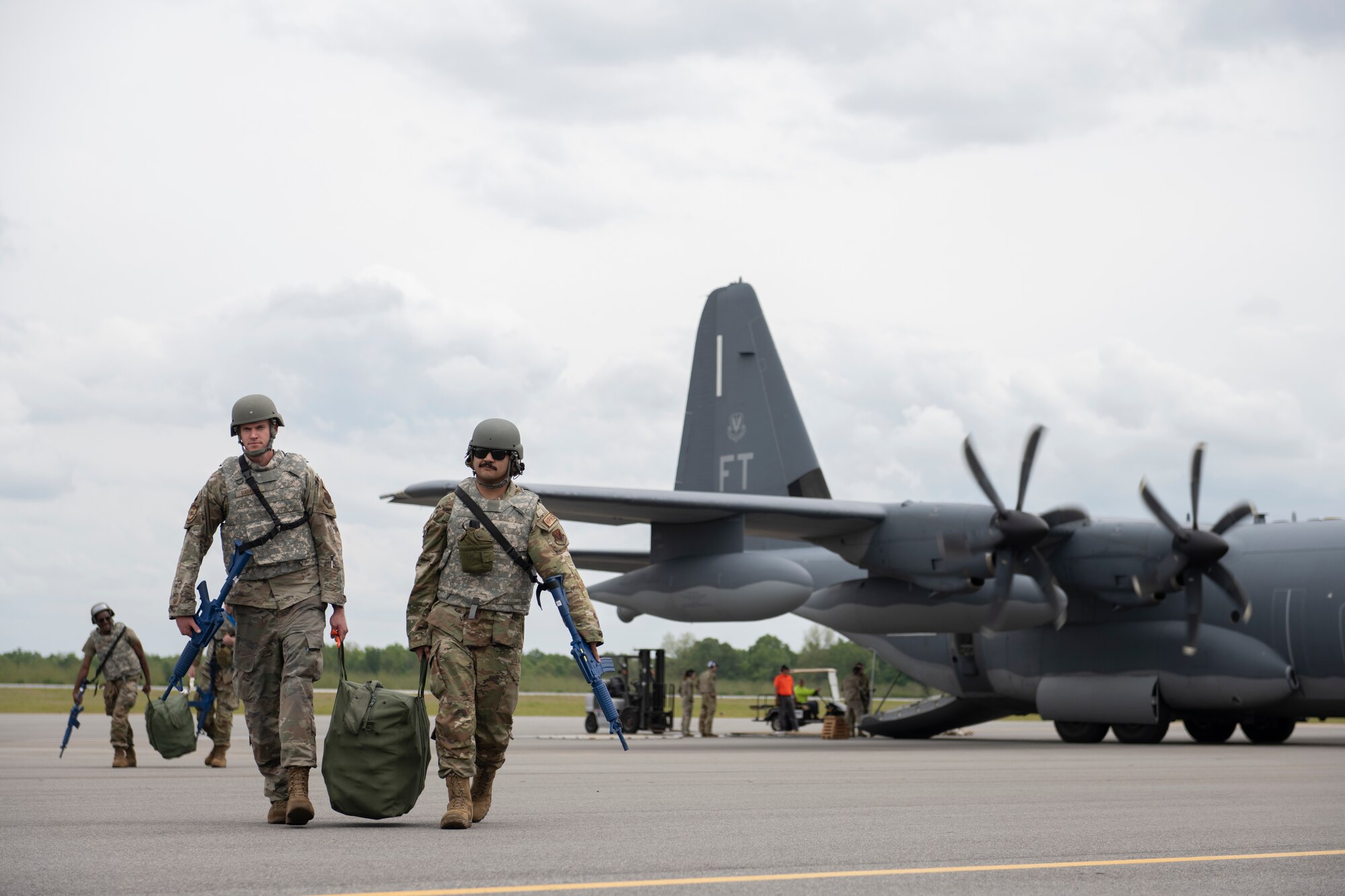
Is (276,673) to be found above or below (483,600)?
below

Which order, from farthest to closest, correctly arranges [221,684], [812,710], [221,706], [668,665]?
[668,665], [812,710], [221,684], [221,706]

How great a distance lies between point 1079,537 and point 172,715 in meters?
12.0

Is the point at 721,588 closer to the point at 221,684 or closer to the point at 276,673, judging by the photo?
the point at 221,684

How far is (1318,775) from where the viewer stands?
11.9 m

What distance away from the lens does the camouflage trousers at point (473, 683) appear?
6828 mm

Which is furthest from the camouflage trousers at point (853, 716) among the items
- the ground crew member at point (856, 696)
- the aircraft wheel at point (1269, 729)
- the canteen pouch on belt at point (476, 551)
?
the canteen pouch on belt at point (476, 551)

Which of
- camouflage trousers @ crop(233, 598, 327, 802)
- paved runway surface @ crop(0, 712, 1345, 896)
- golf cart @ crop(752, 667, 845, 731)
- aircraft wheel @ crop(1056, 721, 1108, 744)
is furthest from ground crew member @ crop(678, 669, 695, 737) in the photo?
camouflage trousers @ crop(233, 598, 327, 802)

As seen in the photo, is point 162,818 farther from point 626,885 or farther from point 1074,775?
point 1074,775

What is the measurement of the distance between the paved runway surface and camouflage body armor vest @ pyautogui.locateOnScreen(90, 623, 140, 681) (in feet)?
4.39

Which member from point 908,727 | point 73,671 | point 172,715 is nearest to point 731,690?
point 73,671

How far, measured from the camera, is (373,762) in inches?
269

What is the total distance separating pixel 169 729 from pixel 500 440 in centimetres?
771

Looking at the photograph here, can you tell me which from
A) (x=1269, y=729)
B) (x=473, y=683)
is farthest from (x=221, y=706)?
(x=1269, y=729)

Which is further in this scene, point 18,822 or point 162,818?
point 162,818
